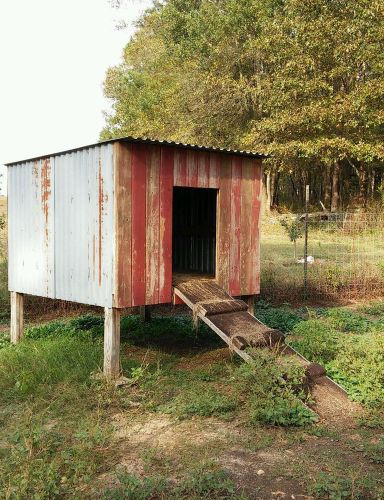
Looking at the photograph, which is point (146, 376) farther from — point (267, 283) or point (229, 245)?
point (267, 283)

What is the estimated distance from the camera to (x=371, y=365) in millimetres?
7176

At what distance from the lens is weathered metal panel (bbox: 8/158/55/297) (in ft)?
29.6

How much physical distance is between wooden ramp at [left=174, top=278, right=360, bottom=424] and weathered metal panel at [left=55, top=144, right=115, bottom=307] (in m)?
1.25

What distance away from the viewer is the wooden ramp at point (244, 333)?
21.3ft

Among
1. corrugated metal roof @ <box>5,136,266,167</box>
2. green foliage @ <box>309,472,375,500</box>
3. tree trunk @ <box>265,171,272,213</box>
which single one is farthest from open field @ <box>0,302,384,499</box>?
tree trunk @ <box>265,171,272,213</box>

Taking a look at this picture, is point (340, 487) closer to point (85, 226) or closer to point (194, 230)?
point (85, 226)

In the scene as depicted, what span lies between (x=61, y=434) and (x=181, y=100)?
23.6m

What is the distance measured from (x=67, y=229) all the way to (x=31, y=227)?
133 cm

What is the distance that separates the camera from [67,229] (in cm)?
853

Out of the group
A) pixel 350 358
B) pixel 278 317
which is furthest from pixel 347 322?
pixel 350 358

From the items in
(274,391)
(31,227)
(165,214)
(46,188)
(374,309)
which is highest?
(46,188)

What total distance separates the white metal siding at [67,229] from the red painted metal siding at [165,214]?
21cm

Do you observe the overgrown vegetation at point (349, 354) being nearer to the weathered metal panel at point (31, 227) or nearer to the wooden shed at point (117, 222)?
the wooden shed at point (117, 222)

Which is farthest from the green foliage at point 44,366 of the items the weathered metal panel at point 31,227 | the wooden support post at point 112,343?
the weathered metal panel at point 31,227
